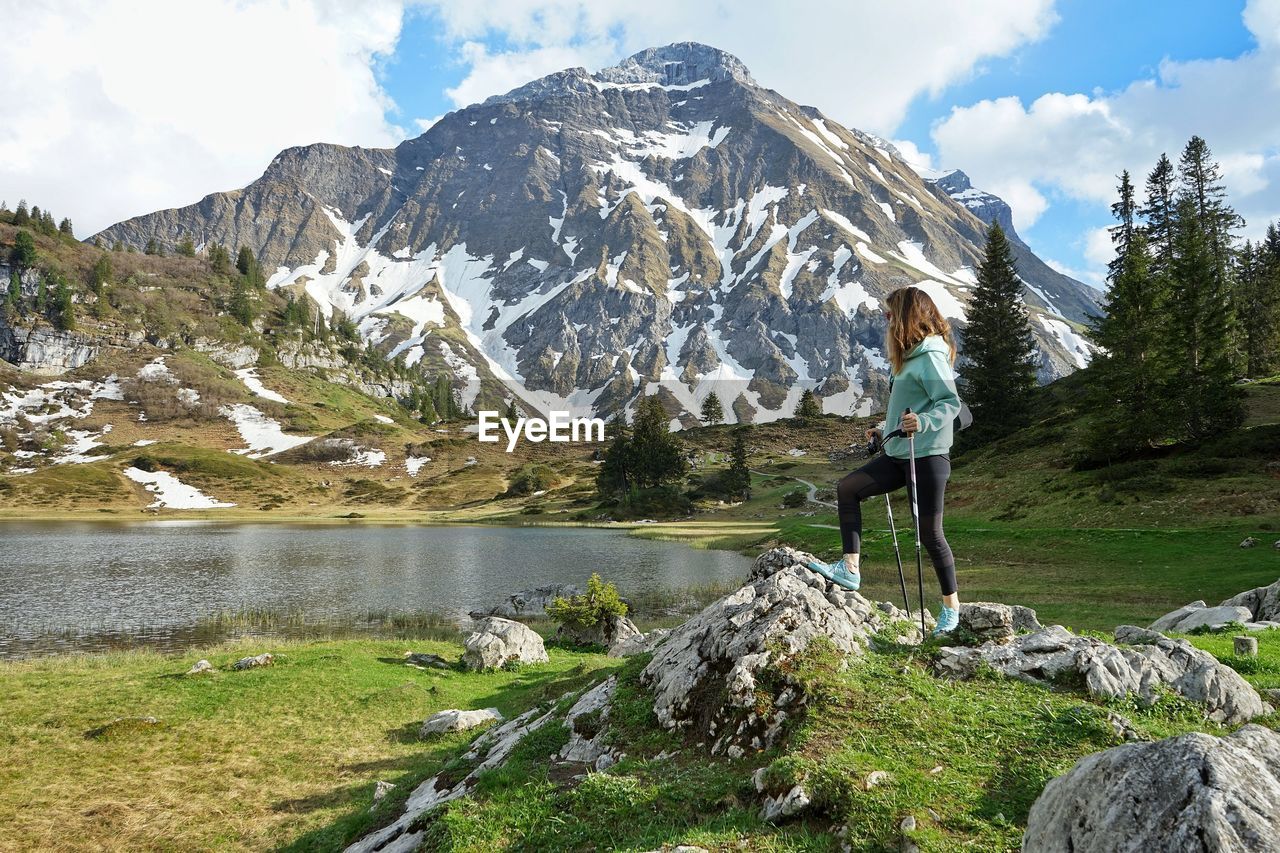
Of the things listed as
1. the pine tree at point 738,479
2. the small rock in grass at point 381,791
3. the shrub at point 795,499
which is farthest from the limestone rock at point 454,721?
the pine tree at point 738,479

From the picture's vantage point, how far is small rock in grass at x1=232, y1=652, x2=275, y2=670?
23.2 metres

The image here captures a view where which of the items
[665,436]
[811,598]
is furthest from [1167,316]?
[665,436]

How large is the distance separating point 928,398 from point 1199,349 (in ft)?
188

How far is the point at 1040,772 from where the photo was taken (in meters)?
6.26

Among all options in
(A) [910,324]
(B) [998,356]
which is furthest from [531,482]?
(A) [910,324]

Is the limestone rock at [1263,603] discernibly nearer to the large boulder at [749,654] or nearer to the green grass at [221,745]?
the large boulder at [749,654]

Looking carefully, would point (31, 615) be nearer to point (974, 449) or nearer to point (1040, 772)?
point (1040, 772)

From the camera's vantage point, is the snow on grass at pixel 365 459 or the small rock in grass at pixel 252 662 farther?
the snow on grass at pixel 365 459

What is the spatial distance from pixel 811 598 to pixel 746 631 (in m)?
1.18

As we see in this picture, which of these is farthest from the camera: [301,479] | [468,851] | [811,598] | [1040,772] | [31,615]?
[301,479]

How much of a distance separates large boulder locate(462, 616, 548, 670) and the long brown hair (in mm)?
21058

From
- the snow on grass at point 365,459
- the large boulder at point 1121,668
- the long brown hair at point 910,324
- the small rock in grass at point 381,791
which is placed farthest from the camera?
the snow on grass at point 365,459

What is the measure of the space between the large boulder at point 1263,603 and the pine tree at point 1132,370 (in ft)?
116

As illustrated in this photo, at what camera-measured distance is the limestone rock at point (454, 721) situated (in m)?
17.6
